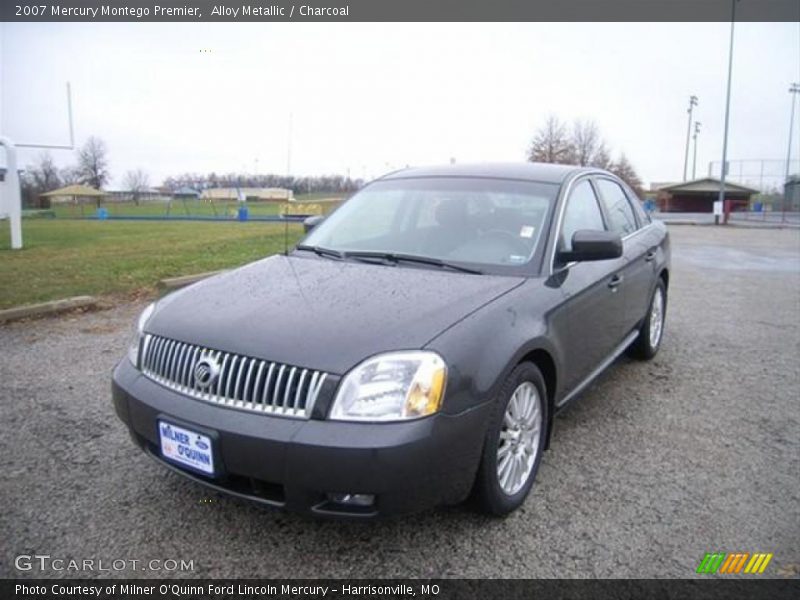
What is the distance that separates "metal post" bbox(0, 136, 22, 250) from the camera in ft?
42.3

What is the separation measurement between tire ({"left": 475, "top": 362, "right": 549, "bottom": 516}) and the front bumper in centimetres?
11

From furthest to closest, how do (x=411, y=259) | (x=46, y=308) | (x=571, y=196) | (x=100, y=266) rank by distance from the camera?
1. (x=100, y=266)
2. (x=46, y=308)
3. (x=571, y=196)
4. (x=411, y=259)

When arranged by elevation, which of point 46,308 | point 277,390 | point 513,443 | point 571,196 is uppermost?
point 571,196

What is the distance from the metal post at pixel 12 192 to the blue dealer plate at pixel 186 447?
514 inches

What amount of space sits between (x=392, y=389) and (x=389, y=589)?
2.49ft

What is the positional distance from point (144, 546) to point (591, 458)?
2.27 meters

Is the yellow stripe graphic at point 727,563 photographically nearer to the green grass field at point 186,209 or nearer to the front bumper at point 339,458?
the front bumper at point 339,458

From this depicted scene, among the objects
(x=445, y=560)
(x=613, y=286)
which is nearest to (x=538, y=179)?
(x=613, y=286)

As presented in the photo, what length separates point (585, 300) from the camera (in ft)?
10.9

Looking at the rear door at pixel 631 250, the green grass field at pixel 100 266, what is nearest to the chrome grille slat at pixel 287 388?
the rear door at pixel 631 250

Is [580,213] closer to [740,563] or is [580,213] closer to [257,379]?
[740,563]

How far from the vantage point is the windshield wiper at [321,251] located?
3424 millimetres

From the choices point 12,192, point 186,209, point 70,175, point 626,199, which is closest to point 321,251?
point 626,199

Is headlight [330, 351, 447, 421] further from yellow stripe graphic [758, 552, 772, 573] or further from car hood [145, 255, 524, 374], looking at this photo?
yellow stripe graphic [758, 552, 772, 573]
